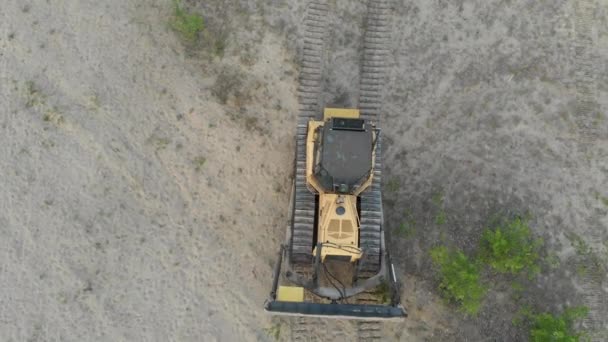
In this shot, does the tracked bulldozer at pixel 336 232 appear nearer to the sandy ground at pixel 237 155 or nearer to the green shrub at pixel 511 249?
the sandy ground at pixel 237 155

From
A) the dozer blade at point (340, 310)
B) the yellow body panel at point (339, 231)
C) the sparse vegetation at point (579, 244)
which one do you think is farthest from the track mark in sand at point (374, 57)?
the sparse vegetation at point (579, 244)

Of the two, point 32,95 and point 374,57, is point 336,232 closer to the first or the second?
point 374,57

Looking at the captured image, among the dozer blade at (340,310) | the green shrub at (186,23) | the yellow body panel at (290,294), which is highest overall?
the green shrub at (186,23)

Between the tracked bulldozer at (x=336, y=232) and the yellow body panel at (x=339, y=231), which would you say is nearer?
the tracked bulldozer at (x=336, y=232)

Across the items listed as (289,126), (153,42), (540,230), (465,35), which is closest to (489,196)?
(540,230)

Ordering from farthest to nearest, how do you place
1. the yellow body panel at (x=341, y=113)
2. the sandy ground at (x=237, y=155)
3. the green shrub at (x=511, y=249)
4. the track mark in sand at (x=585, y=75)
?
1. the track mark in sand at (x=585, y=75)
2. the sandy ground at (x=237, y=155)
3. the yellow body panel at (x=341, y=113)
4. the green shrub at (x=511, y=249)

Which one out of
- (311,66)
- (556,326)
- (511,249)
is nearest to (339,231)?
(511,249)

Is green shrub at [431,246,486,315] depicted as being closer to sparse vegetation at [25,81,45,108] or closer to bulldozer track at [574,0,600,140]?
bulldozer track at [574,0,600,140]
